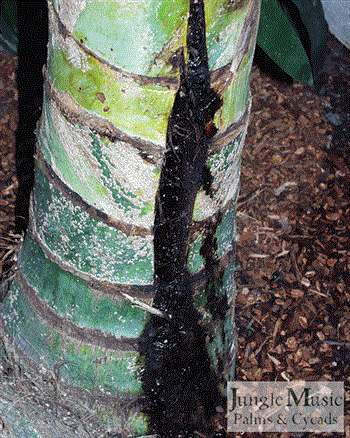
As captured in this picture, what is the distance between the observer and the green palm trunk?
103cm

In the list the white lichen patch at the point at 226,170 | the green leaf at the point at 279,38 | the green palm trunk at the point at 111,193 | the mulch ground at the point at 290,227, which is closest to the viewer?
the green palm trunk at the point at 111,193

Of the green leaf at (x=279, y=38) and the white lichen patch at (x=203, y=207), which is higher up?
the green leaf at (x=279, y=38)

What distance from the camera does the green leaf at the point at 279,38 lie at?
5.51 ft

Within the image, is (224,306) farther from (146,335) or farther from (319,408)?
(319,408)

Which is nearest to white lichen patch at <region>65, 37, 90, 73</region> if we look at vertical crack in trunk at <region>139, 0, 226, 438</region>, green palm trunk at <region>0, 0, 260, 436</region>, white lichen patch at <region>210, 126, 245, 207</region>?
green palm trunk at <region>0, 0, 260, 436</region>

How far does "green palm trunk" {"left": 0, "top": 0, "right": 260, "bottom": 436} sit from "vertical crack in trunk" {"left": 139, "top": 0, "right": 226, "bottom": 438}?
0.07 feet

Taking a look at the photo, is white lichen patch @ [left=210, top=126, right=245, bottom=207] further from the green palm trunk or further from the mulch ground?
the mulch ground

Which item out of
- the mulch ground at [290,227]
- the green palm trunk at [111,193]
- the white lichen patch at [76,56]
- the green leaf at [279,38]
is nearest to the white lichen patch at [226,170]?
the green palm trunk at [111,193]

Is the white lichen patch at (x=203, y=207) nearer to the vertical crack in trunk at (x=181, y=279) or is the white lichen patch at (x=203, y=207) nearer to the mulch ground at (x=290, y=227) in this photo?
the vertical crack in trunk at (x=181, y=279)

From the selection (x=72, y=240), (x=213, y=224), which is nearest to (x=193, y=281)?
(x=213, y=224)

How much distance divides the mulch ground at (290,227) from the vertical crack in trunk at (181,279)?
1.01 ft

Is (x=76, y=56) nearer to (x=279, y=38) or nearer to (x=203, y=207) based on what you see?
Answer: (x=203, y=207)

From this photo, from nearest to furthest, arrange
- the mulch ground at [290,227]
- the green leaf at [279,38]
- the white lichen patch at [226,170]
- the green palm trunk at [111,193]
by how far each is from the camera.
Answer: the green palm trunk at [111,193], the white lichen patch at [226,170], the green leaf at [279,38], the mulch ground at [290,227]

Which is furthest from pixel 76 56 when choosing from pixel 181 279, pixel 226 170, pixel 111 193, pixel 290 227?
pixel 290 227
